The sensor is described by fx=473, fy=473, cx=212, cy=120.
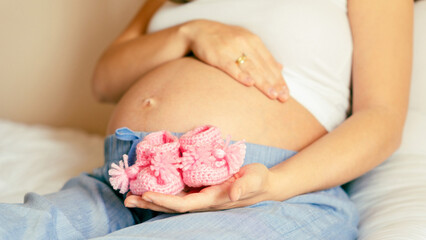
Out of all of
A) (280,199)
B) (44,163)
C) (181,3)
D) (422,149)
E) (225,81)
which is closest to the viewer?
(280,199)

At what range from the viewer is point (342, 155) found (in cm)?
89

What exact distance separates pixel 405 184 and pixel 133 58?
704 mm

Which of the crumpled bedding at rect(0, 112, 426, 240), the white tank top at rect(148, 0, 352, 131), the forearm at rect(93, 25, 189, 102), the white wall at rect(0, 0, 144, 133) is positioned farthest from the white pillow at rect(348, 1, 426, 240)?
the white wall at rect(0, 0, 144, 133)

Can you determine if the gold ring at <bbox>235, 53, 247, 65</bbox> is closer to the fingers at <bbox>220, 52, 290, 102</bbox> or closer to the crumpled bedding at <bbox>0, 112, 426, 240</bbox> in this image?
the fingers at <bbox>220, 52, 290, 102</bbox>

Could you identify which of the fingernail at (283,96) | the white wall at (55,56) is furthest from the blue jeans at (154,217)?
the white wall at (55,56)

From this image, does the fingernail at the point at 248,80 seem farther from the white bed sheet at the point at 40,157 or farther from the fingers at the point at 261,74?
the white bed sheet at the point at 40,157

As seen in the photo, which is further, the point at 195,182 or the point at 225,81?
the point at 225,81

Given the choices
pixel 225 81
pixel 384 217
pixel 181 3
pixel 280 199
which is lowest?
pixel 384 217

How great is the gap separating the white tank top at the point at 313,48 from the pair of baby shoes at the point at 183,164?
0.35 m

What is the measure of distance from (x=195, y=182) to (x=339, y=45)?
0.53 m

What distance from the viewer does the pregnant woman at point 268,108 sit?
77 cm

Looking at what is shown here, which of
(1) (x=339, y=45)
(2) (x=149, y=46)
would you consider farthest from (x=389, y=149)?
(2) (x=149, y=46)

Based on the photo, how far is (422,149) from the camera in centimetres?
109

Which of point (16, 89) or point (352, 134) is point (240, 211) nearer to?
point (352, 134)
